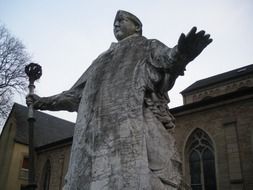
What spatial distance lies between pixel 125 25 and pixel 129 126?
1.41 meters

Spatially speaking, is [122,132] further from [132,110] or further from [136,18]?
[136,18]

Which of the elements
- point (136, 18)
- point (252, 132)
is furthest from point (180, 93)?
point (136, 18)

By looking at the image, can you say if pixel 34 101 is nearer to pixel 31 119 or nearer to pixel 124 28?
pixel 31 119

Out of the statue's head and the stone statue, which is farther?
the statue's head

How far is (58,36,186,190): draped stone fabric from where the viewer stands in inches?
105

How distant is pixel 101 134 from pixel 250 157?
15060 millimetres

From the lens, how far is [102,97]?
10.5 feet

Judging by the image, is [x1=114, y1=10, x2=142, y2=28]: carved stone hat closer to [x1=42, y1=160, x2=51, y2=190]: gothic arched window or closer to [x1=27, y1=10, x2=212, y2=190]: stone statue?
[x1=27, y1=10, x2=212, y2=190]: stone statue

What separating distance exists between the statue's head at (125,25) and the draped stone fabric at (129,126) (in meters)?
0.31

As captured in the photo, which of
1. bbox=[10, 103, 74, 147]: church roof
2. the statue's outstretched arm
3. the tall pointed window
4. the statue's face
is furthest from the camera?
bbox=[10, 103, 74, 147]: church roof

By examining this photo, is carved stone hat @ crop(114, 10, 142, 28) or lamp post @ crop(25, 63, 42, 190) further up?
carved stone hat @ crop(114, 10, 142, 28)

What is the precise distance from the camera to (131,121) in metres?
2.85

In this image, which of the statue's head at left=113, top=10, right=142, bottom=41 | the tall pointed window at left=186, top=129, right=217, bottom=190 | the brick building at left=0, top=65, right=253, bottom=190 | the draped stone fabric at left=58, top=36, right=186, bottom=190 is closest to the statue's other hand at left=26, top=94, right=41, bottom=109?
the draped stone fabric at left=58, top=36, right=186, bottom=190

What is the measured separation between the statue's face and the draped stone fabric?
0.31 m
